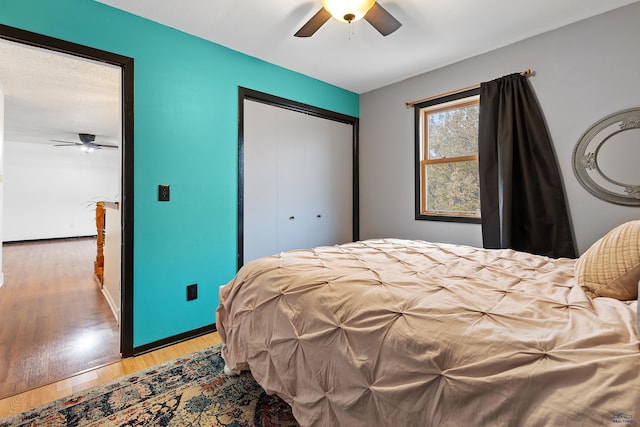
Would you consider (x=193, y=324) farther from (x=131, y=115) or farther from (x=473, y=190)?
(x=473, y=190)

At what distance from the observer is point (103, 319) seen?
9.20 ft

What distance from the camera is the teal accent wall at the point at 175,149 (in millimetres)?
2094

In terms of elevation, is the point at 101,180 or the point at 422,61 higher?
the point at 422,61

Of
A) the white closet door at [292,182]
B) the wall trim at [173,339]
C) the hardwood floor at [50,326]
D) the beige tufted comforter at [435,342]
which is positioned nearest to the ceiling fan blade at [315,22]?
the white closet door at [292,182]

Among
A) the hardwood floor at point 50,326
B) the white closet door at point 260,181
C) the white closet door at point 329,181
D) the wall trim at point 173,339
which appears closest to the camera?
the hardwood floor at point 50,326

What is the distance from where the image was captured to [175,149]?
2.40 metres

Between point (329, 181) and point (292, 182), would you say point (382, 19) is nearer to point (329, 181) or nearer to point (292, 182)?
point (292, 182)

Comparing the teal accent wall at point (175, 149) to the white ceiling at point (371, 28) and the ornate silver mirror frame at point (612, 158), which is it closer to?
the white ceiling at point (371, 28)

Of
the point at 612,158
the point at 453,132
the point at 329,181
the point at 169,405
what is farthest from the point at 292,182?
the point at 612,158

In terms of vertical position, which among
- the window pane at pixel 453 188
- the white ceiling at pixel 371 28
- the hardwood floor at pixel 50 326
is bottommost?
the hardwood floor at pixel 50 326

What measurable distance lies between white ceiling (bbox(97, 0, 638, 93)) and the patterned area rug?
2402 mm

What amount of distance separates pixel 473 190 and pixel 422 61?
4.30ft

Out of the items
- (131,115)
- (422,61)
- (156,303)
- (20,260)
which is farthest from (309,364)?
(20,260)

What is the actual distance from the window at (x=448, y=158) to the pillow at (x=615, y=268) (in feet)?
5.42
